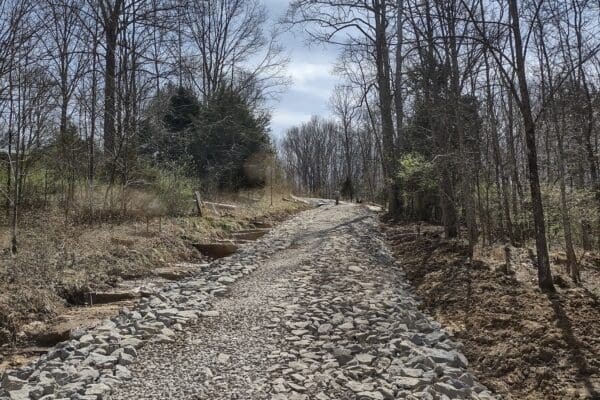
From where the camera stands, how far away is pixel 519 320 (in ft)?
14.8

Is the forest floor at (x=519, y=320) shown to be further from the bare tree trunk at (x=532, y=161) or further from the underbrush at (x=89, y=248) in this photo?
the underbrush at (x=89, y=248)

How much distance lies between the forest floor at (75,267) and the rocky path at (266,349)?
0.65 metres

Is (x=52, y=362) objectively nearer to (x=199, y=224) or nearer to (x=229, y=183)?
(x=199, y=224)

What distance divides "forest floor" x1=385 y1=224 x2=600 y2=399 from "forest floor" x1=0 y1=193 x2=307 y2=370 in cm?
415

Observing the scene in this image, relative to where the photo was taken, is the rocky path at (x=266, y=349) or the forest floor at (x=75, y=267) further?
the forest floor at (x=75, y=267)

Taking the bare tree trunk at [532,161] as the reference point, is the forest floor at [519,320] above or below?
below

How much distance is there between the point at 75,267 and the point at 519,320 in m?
6.18

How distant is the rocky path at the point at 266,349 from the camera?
3594 millimetres

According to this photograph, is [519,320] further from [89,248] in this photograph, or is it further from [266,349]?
[89,248]

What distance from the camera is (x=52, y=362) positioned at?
13.4 ft

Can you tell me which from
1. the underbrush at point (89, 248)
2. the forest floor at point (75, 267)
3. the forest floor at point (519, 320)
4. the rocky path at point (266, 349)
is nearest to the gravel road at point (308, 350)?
the rocky path at point (266, 349)

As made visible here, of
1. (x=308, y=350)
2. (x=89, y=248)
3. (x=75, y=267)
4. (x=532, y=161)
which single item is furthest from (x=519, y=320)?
(x=89, y=248)

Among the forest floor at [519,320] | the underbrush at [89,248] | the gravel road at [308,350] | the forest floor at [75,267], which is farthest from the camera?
the underbrush at [89,248]

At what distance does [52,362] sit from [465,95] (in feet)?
27.7
